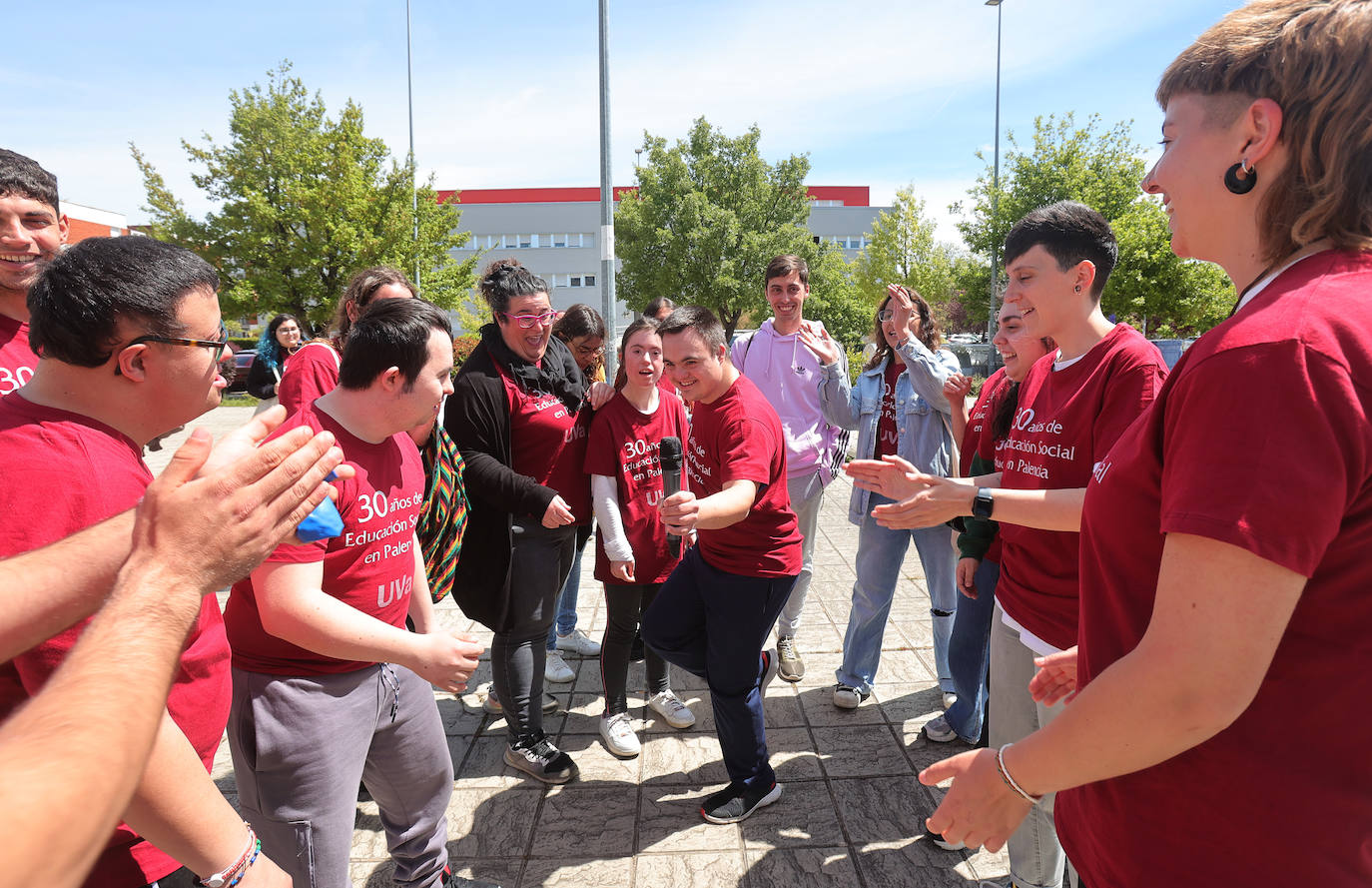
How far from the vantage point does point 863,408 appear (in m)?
4.74

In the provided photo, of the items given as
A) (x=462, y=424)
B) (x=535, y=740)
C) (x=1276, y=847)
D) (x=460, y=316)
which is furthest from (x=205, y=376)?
(x=460, y=316)

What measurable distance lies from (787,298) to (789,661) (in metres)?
2.42

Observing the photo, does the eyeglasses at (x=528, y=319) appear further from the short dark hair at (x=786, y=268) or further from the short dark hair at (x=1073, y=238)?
the short dark hair at (x=1073, y=238)

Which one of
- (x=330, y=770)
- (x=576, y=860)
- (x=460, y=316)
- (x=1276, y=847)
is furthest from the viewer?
(x=460, y=316)

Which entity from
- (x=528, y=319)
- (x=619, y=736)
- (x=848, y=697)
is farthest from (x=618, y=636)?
(x=528, y=319)

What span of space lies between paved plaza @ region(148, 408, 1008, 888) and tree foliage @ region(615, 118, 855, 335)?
29.2m

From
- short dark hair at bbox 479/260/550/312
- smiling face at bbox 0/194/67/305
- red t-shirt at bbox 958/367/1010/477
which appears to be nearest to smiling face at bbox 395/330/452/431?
short dark hair at bbox 479/260/550/312

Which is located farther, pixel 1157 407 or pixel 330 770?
pixel 330 770

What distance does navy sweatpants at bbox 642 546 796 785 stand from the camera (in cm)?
317

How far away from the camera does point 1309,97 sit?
3.50 feet

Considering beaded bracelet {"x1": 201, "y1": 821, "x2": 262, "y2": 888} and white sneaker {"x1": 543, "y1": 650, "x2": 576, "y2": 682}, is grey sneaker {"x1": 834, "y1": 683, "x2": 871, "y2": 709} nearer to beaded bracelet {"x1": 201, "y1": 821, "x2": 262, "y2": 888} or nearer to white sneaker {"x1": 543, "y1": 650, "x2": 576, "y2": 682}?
white sneaker {"x1": 543, "y1": 650, "x2": 576, "y2": 682}

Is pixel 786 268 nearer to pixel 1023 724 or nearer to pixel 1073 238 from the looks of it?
pixel 1073 238

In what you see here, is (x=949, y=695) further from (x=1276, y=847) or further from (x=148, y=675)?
(x=148, y=675)

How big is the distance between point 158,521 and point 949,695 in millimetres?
4060
